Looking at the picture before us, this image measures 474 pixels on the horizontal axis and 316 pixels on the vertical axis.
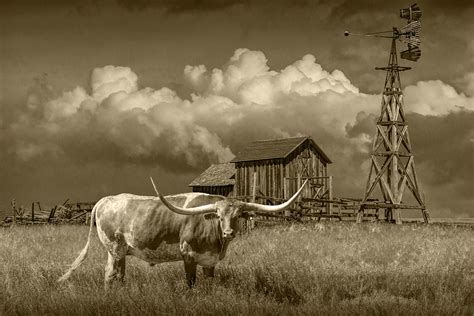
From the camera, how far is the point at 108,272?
10.8m

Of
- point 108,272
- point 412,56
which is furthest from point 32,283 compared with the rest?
point 412,56

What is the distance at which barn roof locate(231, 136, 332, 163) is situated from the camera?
36.3m

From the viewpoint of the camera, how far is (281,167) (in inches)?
1410

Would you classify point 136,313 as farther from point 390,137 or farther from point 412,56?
point 412,56

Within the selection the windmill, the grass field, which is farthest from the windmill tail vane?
the grass field

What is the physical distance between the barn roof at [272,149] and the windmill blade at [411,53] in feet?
25.2

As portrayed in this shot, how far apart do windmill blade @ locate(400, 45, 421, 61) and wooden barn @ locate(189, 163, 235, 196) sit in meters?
13.3

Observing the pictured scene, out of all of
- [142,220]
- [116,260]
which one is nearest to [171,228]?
[142,220]

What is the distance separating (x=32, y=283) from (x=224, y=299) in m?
3.74

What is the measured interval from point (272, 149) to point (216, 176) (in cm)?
612

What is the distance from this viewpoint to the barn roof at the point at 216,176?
4025 cm

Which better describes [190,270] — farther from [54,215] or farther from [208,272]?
[54,215]

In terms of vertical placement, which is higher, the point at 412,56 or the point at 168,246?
the point at 412,56

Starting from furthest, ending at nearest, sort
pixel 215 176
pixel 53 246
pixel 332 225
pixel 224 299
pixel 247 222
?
pixel 215 176 < pixel 332 225 < pixel 247 222 < pixel 53 246 < pixel 224 299
